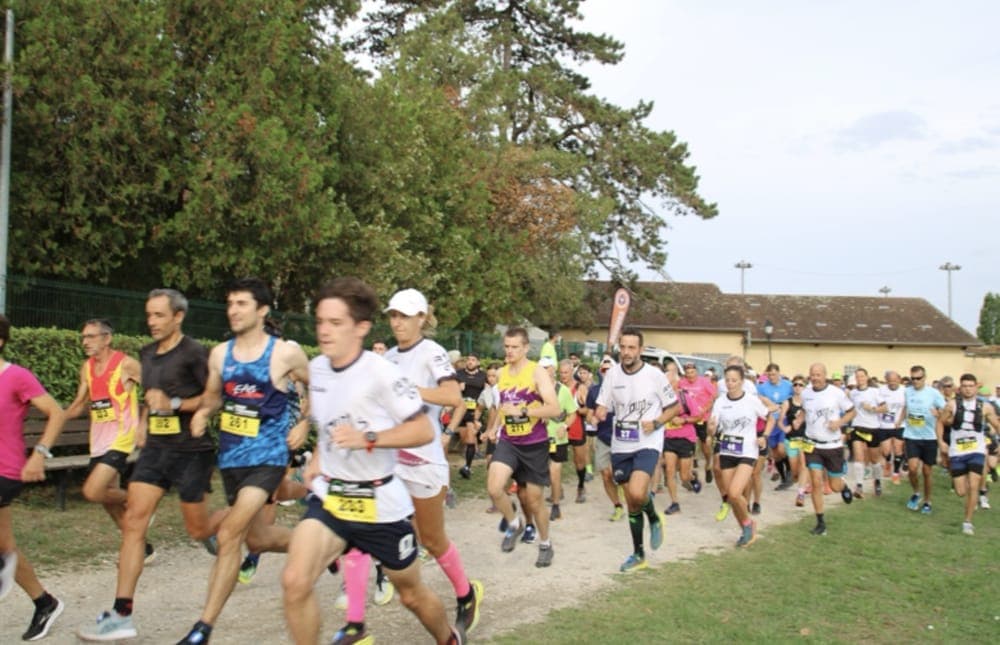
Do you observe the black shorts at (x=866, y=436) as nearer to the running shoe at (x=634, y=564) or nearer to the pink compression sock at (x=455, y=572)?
the running shoe at (x=634, y=564)

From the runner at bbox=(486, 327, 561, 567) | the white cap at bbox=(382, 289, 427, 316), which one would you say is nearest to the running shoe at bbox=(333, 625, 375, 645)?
the white cap at bbox=(382, 289, 427, 316)

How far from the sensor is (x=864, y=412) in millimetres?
16203

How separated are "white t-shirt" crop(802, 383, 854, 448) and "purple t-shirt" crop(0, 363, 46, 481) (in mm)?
9570

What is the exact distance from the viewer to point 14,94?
13.3 m

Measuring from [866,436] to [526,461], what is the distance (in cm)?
977

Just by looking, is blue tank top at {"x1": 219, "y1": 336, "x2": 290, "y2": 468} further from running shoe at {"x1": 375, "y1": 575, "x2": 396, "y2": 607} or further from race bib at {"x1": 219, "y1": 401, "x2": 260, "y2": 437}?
running shoe at {"x1": 375, "y1": 575, "x2": 396, "y2": 607}

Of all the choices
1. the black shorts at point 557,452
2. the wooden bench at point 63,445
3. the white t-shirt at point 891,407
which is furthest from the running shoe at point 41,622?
the white t-shirt at point 891,407

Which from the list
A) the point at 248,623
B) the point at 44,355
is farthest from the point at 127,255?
the point at 248,623

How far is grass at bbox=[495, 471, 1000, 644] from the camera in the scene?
6570 millimetres

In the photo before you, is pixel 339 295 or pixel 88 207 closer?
pixel 339 295

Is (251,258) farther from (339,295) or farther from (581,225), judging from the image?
(581,225)

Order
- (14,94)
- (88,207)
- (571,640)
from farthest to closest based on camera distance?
1. (88,207)
2. (14,94)
3. (571,640)

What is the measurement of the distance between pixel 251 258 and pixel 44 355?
5.72 metres

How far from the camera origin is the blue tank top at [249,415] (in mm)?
5543
